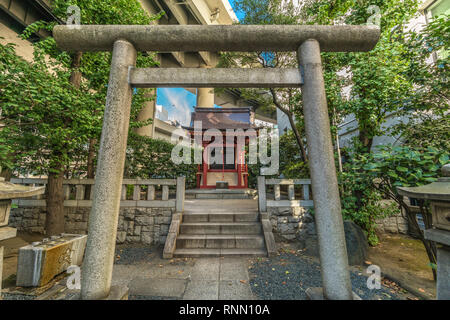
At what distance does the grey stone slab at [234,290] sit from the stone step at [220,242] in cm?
140

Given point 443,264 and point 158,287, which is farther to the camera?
point 158,287

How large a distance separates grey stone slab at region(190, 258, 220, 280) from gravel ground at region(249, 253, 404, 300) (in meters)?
0.75

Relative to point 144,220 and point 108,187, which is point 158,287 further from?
point 144,220

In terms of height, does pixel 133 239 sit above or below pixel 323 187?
below

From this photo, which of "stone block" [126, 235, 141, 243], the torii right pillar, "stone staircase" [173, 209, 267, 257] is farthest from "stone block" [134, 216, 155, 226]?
the torii right pillar

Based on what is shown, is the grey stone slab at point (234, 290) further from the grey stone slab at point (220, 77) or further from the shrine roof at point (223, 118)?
the shrine roof at point (223, 118)

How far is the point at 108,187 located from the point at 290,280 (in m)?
3.61

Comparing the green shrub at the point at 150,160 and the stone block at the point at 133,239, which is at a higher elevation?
the green shrub at the point at 150,160

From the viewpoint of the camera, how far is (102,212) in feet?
7.55

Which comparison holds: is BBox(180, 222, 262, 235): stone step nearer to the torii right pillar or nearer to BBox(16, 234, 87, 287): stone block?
BBox(16, 234, 87, 287): stone block

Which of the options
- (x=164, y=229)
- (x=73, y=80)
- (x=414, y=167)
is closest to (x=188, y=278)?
(x=164, y=229)

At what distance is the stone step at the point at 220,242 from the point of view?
4.90 m

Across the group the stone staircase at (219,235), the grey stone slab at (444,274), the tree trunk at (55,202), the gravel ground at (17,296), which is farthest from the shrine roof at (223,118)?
the grey stone slab at (444,274)

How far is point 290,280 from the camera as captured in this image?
3.57 m
